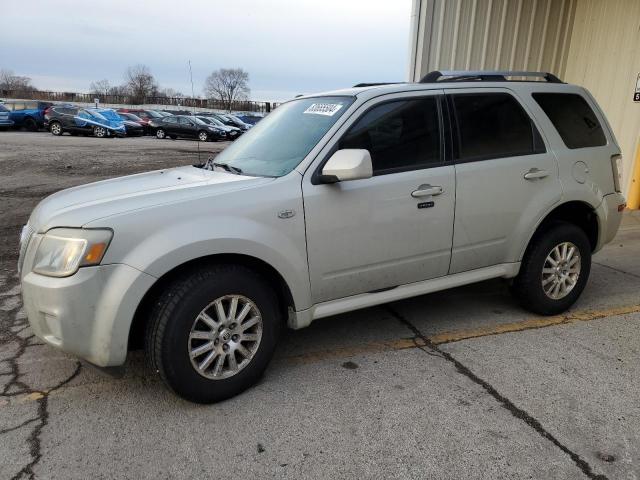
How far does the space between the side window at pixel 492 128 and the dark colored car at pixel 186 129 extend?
81.9 ft

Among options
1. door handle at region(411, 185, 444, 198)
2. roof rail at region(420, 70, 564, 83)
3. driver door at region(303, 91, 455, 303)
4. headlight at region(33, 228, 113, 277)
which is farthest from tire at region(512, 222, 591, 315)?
headlight at region(33, 228, 113, 277)

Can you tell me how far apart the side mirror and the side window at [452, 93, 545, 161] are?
3.24ft

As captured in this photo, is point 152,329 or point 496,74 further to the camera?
point 496,74

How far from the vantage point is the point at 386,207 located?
3385 mm

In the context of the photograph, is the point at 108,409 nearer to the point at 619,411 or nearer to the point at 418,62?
the point at 619,411

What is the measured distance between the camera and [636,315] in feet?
14.4

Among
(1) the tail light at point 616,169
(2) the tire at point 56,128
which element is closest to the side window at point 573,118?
(1) the tail light at point 616,169

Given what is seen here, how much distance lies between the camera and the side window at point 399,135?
3.42m

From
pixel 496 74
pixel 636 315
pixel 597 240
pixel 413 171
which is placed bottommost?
pixel 636 315

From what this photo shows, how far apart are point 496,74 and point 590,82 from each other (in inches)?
259

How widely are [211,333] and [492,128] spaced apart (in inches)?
100

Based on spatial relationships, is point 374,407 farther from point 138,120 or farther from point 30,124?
point 138,120

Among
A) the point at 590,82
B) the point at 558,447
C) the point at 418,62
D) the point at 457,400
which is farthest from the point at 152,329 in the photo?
the point at 590,82

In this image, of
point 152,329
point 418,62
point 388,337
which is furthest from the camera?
point 418,62
